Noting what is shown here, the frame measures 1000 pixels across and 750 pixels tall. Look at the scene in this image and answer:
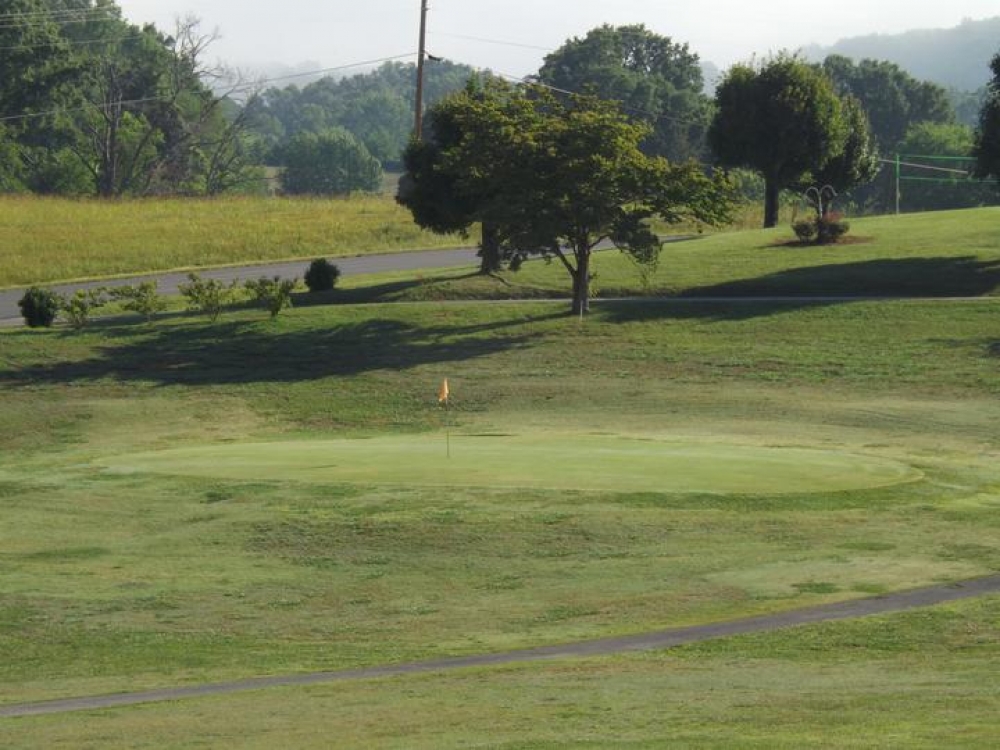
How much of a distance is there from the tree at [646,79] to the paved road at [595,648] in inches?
4791

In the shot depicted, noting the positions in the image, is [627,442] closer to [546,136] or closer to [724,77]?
[546,136]

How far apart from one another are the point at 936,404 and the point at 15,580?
2739 cm

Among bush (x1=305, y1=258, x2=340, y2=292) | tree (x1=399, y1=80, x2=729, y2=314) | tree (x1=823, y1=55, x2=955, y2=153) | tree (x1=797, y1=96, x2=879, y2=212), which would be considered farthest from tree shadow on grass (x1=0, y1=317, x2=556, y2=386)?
tree (x1=823, y1=55, x2=955, y2=153)

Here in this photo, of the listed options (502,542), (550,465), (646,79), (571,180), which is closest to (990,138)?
(571,180)

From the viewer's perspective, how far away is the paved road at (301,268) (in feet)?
234

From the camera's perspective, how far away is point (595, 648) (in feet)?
68.3

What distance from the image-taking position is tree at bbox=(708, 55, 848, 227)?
7688cm

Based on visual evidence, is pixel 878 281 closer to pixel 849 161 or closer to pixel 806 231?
pixel 806 231

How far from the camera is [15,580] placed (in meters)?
24.5

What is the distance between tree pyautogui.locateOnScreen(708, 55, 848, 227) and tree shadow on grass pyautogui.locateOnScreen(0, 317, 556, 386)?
80.7 ft

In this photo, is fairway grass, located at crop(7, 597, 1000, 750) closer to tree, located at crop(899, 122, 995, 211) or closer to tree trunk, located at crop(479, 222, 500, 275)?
tree trunk, located at crop(479, 222, 500, 275)

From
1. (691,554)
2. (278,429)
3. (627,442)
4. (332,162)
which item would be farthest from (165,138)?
(691,554)

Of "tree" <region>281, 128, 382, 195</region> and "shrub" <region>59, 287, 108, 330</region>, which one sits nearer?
"shrub" <region>59, 287, 108, 330</region>

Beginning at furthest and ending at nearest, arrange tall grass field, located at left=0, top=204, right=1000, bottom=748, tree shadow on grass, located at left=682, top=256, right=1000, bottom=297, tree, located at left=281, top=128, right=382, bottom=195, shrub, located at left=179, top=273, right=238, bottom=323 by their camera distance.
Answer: tree, located at left=281, top=128, right=382, bottom=195, tree shadow on grass, located at left=682, top=256, right=1000, bottom=297, shrub, located at left=179, top=273, right=238, bottom=323, tall grass field, located at left=0, top=204, right=1000, bottom=748
